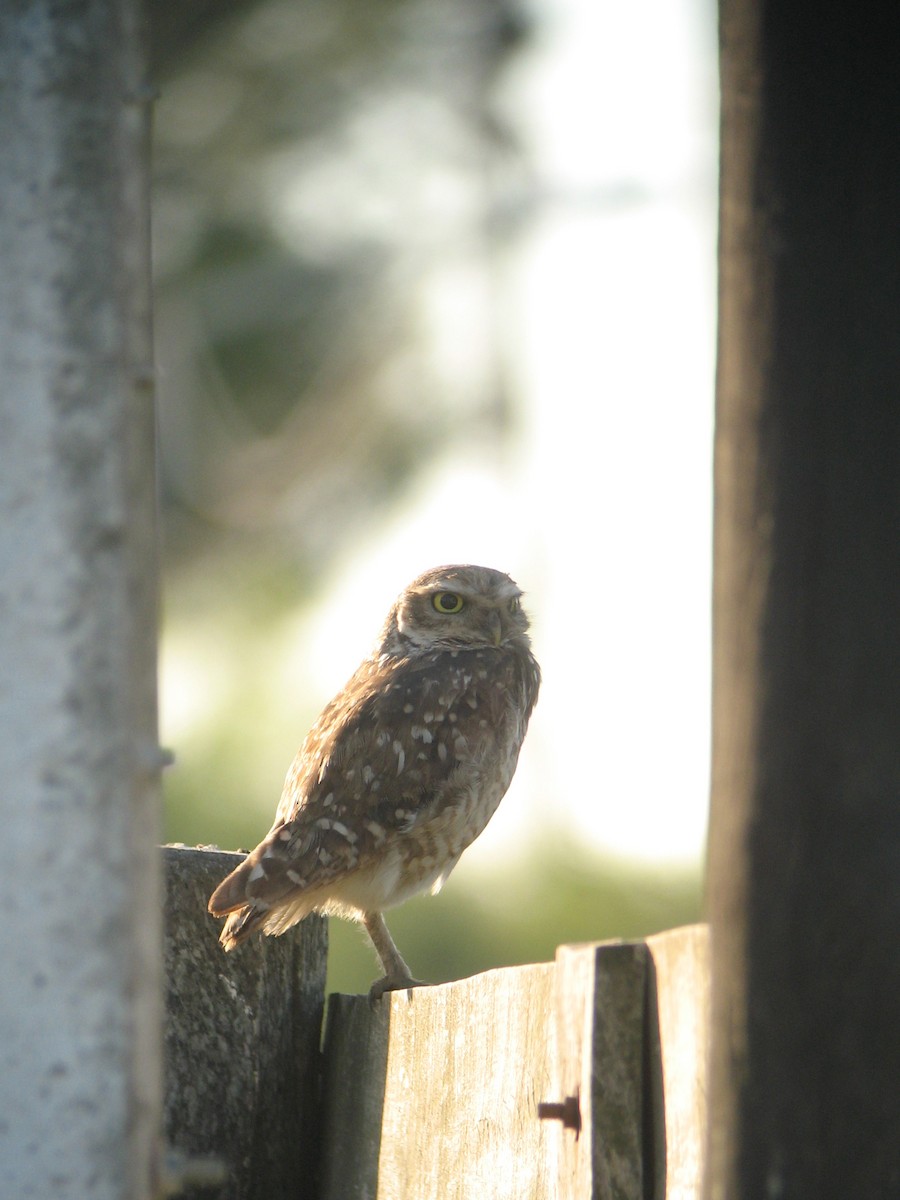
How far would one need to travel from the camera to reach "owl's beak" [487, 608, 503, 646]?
4992mm

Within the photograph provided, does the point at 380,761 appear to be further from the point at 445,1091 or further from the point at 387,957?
the point at 445,1091

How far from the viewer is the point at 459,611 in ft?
16.7

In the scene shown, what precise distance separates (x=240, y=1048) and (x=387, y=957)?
179cm

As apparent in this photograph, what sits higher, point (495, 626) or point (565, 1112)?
point (495, 626)

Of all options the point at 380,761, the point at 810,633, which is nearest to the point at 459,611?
the point at 380,761

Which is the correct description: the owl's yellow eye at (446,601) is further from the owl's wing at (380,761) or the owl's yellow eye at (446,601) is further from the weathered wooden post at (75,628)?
the weathered wooden post at (75,628)

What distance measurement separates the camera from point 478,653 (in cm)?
485

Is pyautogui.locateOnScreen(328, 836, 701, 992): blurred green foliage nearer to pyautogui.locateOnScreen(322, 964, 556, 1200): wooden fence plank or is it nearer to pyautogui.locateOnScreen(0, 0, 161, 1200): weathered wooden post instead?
pyautogui.locateOnScreen(322, 964, 556, 1200): wooden fence plank

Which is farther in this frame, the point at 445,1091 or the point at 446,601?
the point at 446,601

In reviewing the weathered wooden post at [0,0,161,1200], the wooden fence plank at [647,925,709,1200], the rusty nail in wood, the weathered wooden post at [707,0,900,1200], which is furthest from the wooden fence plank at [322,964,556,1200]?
the weathered wooden post at [0,0,161,1200]

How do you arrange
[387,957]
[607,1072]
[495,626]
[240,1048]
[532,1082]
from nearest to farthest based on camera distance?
1. [607,1072]
2. [532,1082]
3. [240,1048]
4. [387,957]
5. [495,626]

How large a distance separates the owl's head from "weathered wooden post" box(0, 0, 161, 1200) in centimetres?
367

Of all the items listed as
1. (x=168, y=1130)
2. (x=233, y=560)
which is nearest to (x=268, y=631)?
(x=233, y=560)

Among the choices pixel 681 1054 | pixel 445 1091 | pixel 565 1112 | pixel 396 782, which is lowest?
pixel 445 1091
